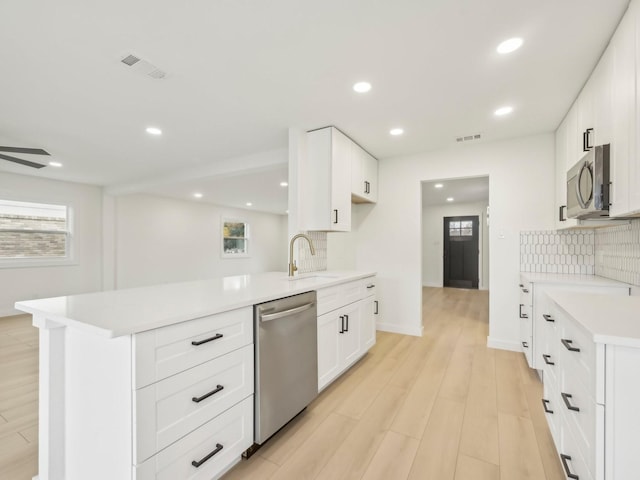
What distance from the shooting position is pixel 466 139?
3277mm

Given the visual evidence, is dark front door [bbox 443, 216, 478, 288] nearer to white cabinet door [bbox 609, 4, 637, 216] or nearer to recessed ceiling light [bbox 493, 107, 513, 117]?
recessed ceiling light [bbox 493, 107, 513, 117]

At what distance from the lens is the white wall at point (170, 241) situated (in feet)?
20.6

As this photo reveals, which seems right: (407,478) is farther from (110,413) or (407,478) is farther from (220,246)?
(220,246)

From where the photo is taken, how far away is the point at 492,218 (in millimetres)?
3377

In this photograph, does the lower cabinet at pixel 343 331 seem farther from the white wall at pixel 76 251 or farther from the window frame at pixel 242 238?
the window frame at pixel 242 238

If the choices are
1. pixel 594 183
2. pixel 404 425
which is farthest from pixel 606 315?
pixel 404 425

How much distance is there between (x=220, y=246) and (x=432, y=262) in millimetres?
6012

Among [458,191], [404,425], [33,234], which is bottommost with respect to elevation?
[404,425]

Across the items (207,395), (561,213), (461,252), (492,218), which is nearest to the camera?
(207,395)

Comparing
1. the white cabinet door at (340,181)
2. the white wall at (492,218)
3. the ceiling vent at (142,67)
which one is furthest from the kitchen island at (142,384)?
the white wall at (492,218)

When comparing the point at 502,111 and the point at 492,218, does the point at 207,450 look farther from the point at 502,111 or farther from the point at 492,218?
the point at 492,218

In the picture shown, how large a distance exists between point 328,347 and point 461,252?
6.63m

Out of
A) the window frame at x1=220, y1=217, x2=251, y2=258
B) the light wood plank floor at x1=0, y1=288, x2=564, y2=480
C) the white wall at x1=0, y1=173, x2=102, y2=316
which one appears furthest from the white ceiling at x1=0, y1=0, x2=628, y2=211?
the window frame at x1=220, y1=217, x2=251, y2=258

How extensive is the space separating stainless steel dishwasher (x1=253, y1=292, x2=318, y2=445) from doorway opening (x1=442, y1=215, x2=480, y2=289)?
6.79 meters
